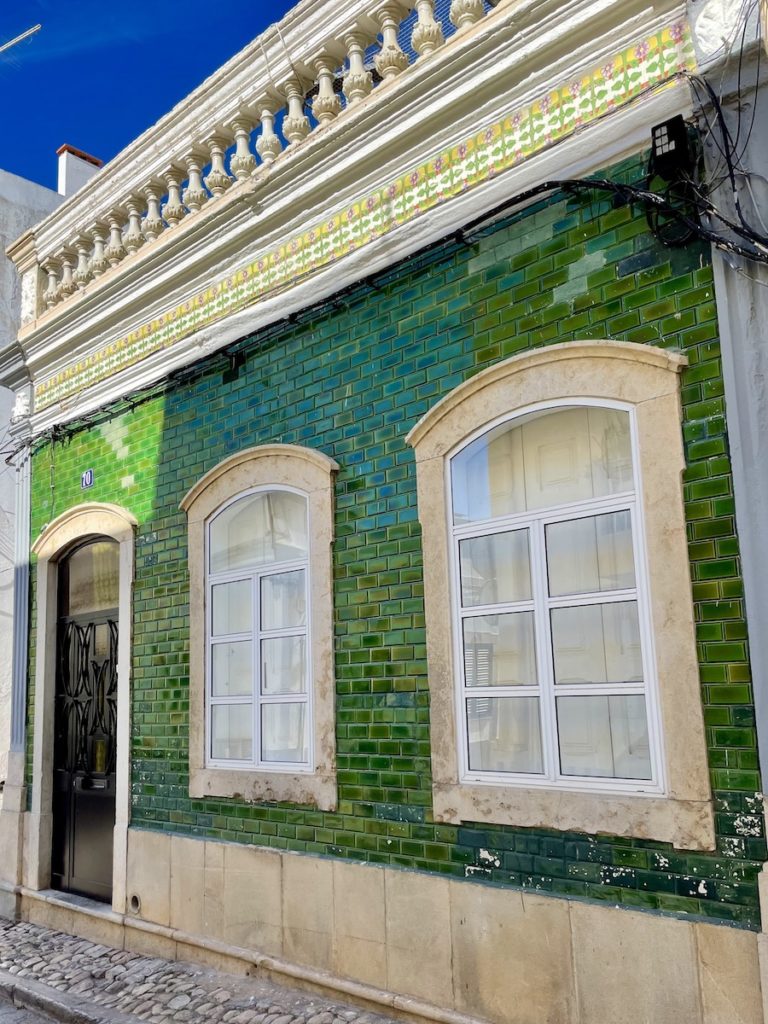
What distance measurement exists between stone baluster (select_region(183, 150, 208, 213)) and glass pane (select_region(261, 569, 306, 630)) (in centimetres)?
285

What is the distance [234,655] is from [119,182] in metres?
3.92

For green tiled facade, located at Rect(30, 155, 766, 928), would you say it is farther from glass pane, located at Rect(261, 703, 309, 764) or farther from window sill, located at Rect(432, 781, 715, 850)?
glass pane, located at Rect(261, 703, 309, 764)

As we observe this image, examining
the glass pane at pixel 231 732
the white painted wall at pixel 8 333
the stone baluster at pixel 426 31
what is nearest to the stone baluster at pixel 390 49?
the stone baluster at pixel 426 31

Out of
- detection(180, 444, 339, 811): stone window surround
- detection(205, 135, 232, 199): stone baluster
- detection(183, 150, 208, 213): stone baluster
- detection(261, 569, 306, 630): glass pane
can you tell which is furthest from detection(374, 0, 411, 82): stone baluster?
detection(261, 569, 306, 630): glass pane

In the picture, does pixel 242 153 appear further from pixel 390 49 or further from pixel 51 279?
pixel 51 279

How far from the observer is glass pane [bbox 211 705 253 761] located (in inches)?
225

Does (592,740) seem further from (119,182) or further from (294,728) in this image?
(119,182)

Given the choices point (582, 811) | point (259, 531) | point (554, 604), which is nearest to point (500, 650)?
point (554, 604)

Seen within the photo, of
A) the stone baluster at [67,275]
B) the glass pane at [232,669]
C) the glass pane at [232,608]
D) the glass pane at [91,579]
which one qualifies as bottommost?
the glass pane at [232,669]

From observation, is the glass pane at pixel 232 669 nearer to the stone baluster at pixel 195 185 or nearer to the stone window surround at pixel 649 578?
the stone window surround at pixel 649 578

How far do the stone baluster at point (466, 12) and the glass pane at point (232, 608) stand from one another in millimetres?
3519

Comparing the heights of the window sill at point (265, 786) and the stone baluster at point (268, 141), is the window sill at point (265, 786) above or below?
below

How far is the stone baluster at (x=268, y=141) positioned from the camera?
594 cm

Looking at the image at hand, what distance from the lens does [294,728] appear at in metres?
5.41
